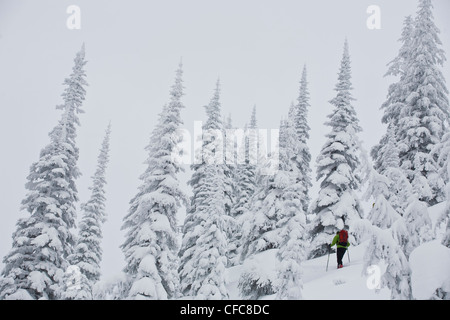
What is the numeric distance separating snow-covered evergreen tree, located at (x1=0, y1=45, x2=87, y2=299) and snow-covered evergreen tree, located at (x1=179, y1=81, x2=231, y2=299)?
840cm

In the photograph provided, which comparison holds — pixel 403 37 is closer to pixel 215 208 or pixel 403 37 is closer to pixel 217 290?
pixel 215 208

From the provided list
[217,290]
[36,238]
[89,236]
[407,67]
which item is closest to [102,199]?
[89,236]

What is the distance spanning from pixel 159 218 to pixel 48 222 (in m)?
7.56

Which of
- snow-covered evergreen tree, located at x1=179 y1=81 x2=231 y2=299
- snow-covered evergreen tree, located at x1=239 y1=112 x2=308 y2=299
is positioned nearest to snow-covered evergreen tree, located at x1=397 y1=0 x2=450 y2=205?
snow-covered evergreen tree, located at x1=239 y1=112 x2=308 y2=299

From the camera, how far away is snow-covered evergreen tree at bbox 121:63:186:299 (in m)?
15.9

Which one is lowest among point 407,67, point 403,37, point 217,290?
point 217,290

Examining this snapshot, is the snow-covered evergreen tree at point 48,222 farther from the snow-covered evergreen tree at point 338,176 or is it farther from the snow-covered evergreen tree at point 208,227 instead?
the snow-covered evergreen tree at point 338,176

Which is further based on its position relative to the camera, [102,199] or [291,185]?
[102,199]

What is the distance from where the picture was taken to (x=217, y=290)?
17.9 meters

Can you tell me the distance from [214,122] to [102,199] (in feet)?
43.0

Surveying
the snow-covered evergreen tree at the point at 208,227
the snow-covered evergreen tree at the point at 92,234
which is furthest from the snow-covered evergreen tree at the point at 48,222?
the snow-covered evergreen tree at the point at 208,227

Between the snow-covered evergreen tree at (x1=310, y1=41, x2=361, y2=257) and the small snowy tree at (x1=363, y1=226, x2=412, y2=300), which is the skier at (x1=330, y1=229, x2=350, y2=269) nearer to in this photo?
the snow-covered evergreen tree at (x1=310, y1=41, x2=361, y2=257)

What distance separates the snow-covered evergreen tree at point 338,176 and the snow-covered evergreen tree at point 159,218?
10.2 meters
